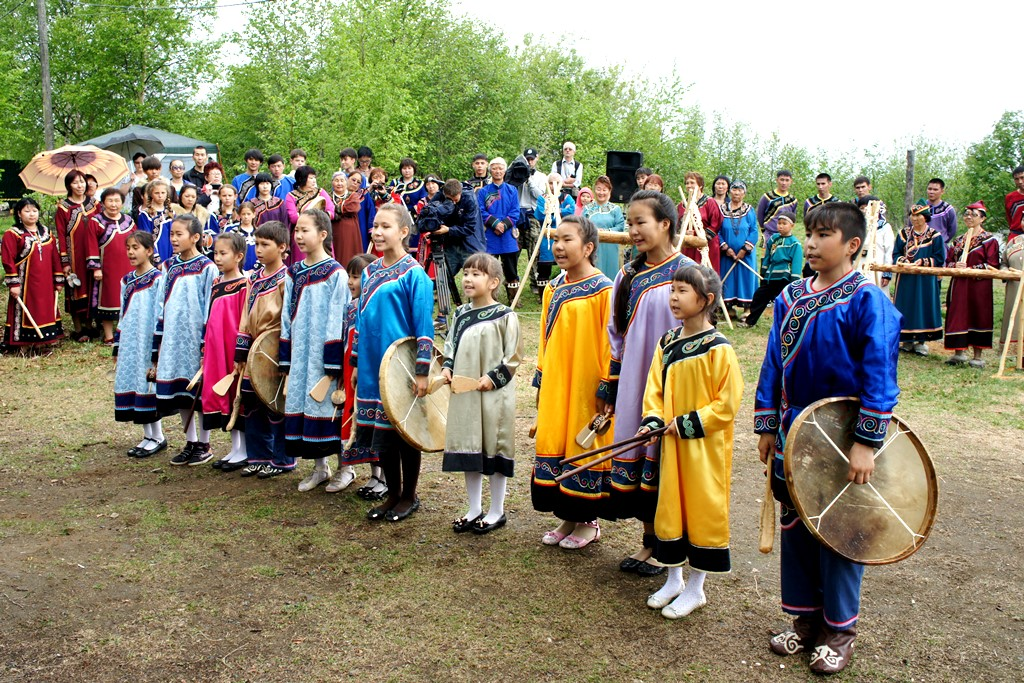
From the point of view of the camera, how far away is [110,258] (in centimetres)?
1180

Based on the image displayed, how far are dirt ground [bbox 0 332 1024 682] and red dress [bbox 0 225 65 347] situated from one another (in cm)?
501

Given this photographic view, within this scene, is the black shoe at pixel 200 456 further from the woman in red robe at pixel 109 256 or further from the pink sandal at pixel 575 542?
the woman in red robe at pixel 109 256

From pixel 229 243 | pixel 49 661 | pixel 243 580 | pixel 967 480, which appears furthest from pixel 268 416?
pixel 967 480

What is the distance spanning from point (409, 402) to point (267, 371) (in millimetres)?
1281

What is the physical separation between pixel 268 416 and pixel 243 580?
1.94 metres

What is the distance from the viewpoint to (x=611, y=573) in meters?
4.94

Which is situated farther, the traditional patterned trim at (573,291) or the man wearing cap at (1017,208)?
the man wearing cap at (1017,208)

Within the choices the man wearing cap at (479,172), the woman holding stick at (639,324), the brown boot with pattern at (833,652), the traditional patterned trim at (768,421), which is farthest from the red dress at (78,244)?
the brown boot with pattern at (833,652)

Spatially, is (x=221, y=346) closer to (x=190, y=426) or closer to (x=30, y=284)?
(x=190, y=426)

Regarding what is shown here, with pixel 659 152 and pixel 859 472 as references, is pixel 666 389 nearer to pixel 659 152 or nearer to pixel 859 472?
pixel 859 472

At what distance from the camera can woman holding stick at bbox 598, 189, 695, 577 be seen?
4.56m

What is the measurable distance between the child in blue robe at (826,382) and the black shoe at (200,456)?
14.5ft

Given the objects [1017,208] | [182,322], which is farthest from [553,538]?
[1017,208]

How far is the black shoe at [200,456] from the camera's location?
6969mm
